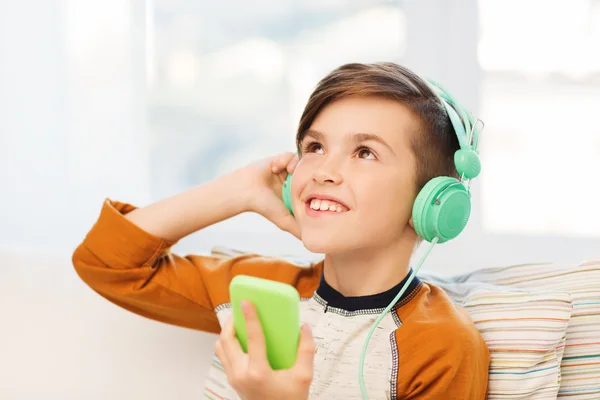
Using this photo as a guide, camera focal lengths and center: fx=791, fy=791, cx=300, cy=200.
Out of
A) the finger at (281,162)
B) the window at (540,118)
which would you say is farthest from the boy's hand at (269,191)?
the window at (540,118)

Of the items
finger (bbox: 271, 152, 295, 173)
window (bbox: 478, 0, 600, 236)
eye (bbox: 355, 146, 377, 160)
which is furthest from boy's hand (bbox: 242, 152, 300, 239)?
window (bbox: 478, 0, 600, 236)

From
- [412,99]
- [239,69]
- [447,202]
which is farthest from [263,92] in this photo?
[447,202]

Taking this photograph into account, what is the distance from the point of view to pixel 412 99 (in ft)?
4.39

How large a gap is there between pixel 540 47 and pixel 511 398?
1133 mm

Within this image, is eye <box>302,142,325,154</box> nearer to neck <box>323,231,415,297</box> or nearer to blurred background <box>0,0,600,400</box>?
neck <box>323,231,415,297</box>

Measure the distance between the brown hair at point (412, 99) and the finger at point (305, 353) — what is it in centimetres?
41

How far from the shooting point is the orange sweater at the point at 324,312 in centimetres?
127

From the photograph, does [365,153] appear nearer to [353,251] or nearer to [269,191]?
[353,251]

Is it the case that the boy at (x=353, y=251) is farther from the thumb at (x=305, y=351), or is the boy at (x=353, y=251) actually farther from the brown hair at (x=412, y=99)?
the thumb at (x=305, y=351)

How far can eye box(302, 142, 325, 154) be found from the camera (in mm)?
1385

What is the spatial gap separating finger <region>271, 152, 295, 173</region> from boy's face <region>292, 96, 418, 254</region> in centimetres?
18

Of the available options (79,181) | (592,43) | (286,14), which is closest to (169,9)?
(286,14)

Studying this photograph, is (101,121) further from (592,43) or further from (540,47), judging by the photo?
(592,43)

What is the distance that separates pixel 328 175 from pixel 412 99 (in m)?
0.20
